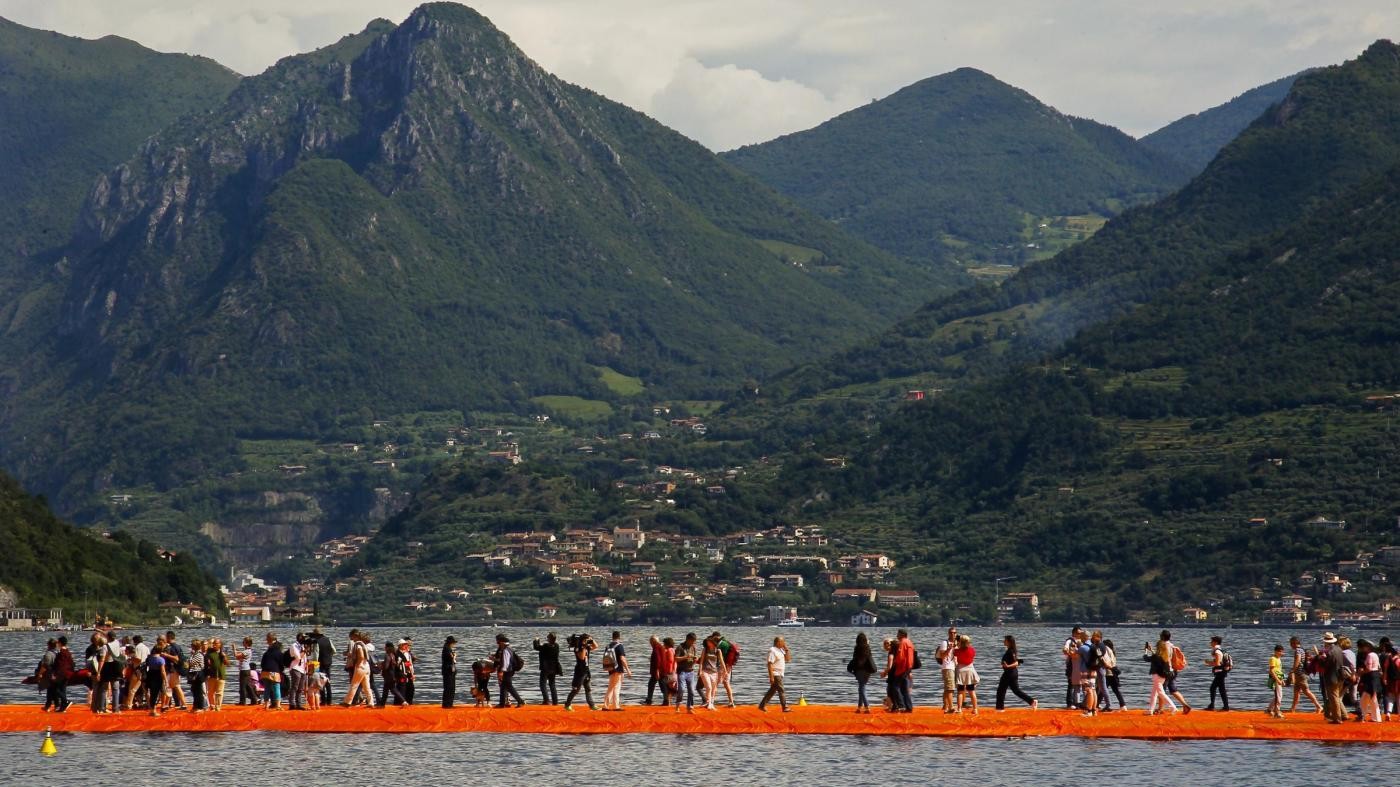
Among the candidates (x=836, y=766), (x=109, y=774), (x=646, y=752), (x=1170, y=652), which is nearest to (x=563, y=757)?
(x=646, y=752)

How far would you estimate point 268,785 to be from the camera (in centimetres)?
7306

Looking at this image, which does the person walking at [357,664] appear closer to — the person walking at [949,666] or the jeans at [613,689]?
the jeans at [613,689]

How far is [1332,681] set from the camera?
258 ft

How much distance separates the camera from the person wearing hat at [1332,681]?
256 ft

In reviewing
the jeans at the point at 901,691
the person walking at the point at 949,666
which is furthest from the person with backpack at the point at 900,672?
the person walking at the point at 949,666

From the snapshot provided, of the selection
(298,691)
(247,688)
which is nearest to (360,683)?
(298,691)

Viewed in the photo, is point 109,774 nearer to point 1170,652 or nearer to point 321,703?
point 321,703

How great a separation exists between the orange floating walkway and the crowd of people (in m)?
0.63

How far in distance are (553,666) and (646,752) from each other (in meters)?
5.30

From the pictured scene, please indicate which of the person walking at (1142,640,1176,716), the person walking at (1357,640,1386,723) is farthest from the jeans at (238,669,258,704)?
the person walking at (1357,640,1386,723)

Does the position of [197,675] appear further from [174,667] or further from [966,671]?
[966,671]

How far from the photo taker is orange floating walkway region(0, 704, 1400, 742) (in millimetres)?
79750

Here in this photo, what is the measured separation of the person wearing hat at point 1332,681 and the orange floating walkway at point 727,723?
20.5 inches

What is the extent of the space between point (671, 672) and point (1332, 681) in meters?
22.5
